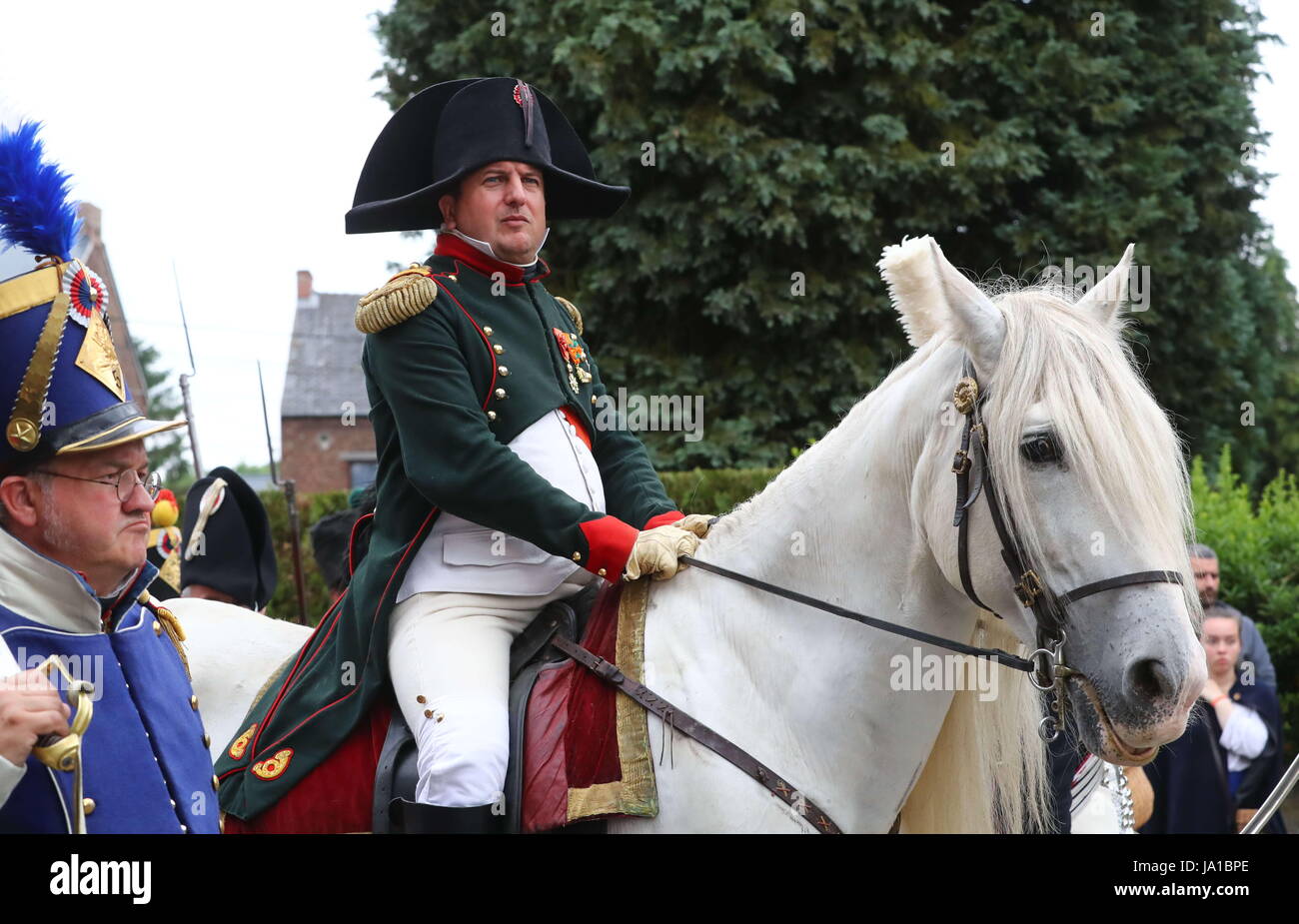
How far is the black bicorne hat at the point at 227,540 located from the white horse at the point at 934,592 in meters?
3.71

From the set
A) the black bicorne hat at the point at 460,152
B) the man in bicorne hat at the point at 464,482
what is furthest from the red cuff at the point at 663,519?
the black bicorne hat at the point at 460,152

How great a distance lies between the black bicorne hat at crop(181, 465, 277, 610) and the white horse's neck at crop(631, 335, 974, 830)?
377 cm

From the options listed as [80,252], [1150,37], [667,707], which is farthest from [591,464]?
[1150,37]

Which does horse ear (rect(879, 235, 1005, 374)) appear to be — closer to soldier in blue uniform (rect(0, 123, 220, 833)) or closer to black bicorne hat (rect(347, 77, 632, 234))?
black bicorne hat (rect(347, 77, 632, 234))

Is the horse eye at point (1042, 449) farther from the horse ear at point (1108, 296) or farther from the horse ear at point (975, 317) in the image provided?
the horse ear at point (1108, 296)

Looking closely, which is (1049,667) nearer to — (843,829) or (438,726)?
(843,829)

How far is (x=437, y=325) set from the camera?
3.49 meters

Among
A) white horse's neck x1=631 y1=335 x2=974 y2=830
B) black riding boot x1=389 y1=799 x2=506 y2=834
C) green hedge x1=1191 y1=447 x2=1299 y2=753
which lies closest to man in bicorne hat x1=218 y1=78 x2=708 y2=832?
black riding boot x1=389 y1=799 x2=506 y2=834

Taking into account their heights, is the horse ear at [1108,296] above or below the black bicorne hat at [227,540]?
above

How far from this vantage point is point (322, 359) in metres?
42.9

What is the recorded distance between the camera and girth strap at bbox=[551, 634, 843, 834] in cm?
308

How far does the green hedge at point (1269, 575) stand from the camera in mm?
9109

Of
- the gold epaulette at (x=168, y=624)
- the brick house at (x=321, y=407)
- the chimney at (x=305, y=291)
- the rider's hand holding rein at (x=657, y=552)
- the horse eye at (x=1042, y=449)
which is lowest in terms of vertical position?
the gold epaulette at (x=168, y=624)
